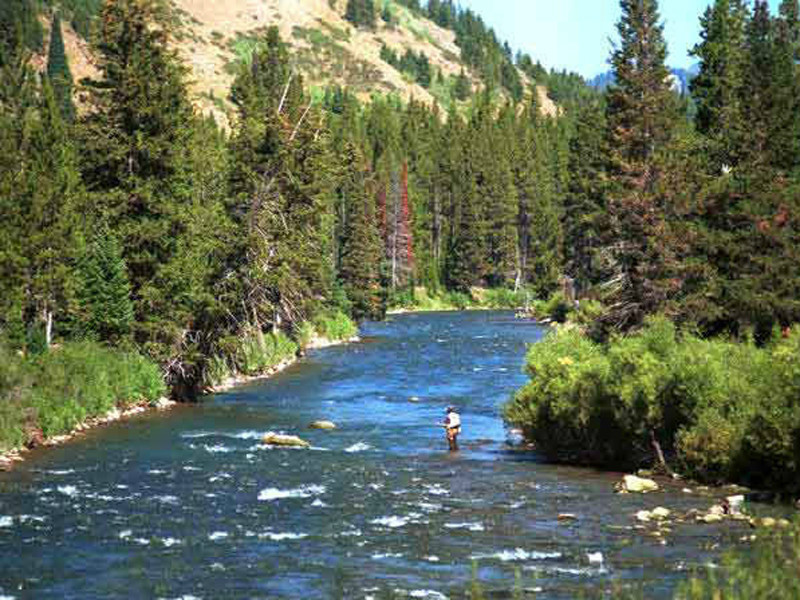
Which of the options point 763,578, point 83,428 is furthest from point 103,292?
point 763,578

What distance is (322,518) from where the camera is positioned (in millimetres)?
22703

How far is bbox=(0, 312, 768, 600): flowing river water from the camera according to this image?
1772 cm

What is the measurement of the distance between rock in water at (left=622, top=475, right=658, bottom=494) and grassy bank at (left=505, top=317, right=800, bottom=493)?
1.39 metres

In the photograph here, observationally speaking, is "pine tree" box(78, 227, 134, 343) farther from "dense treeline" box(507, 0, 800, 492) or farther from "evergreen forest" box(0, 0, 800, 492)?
"dense treeline" box(507, 0, 800, 492)

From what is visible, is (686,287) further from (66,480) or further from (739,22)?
(66,480)

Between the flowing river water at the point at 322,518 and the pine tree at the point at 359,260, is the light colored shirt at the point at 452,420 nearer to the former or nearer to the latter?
the flowing river water at the point at 322,518

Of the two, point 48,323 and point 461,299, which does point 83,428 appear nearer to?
point 48,323

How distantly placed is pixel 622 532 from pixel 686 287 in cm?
1900

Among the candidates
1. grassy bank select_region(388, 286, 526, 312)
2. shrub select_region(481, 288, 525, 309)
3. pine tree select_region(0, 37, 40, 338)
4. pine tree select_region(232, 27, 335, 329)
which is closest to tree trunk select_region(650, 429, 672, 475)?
pine tree select_region(0, 37, 40, 338)

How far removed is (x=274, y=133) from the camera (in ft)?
179

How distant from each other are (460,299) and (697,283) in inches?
3531

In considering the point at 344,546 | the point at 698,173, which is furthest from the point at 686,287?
the point at 344,546

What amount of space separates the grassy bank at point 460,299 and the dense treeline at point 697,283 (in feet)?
223

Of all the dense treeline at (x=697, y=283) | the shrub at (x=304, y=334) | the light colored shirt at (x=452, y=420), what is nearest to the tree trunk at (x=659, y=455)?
the dense treeline at (x=697, y=283)
